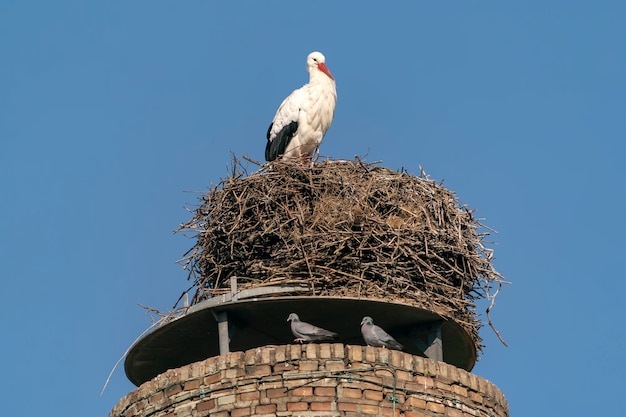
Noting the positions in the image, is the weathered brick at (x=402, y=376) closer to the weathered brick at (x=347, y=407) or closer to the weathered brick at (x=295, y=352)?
the weathered brick at (x=347, y=407)

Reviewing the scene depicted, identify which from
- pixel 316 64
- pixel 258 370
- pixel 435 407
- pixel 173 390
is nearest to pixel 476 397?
pixel 435 407

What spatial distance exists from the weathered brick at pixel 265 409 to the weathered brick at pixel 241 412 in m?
0.08

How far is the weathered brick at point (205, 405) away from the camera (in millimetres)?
17547

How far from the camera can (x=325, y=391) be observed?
17328 millimetres

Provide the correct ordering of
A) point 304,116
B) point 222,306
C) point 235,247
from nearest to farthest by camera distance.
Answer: point 222,306
point 235,247
point 304,116

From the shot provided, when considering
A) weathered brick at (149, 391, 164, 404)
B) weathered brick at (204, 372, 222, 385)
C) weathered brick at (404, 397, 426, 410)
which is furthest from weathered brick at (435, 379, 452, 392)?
weathered brick at (149, 391, 164, 404)

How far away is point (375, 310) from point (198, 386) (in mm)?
2478

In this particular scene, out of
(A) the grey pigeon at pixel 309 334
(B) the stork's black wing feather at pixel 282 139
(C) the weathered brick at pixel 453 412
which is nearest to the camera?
(C) the weathered brick at pixel 453 412

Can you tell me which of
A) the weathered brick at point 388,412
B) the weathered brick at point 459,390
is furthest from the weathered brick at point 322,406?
the weathered brick at point 459,390

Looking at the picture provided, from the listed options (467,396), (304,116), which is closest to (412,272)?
(467,396)

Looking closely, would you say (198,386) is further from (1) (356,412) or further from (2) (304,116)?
(2) (304,116)

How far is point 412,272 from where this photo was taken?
1945cm

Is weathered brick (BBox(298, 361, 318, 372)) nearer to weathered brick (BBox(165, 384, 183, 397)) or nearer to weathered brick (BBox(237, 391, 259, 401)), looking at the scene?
weathered brick (BBox(237, 391, 259, 401))

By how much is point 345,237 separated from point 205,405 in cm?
292
